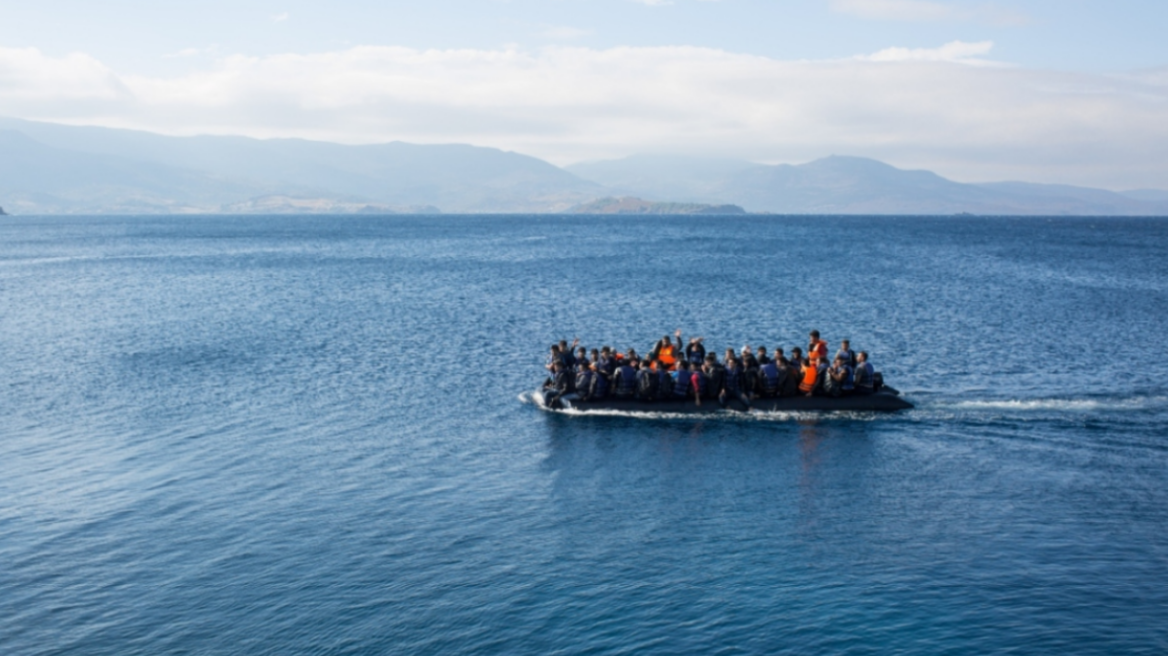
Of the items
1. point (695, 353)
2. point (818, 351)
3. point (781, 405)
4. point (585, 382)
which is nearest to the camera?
point (781, 405)

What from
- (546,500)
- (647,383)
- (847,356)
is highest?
(847,356)

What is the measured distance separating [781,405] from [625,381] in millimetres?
5951

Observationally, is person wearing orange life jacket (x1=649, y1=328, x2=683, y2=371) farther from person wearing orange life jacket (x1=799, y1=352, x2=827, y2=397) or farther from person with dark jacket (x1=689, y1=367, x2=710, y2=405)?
person wearing orange life jacket (x1=799, y1=352, x2=827, y2=397)

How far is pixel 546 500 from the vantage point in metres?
27.7

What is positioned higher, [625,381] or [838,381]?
[838,381]

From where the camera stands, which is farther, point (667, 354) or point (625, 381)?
point (667, 354)

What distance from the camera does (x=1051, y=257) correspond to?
12244 centimetres

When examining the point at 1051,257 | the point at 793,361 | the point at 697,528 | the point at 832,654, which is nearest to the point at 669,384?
the point at 793,361

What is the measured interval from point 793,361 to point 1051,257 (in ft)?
325

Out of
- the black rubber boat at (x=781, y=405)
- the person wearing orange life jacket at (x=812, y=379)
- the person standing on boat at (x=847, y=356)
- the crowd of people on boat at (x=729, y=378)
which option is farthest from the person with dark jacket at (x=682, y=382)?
the person standing on boat at (x=847, y=356)

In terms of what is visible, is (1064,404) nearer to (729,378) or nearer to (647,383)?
(729,378)

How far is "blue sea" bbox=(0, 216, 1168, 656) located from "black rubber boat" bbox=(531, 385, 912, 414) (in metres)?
0.71

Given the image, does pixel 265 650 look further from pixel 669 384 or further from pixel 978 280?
pixel 978 280

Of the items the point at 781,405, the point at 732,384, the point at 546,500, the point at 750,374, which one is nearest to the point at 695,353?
the point at 732,384
